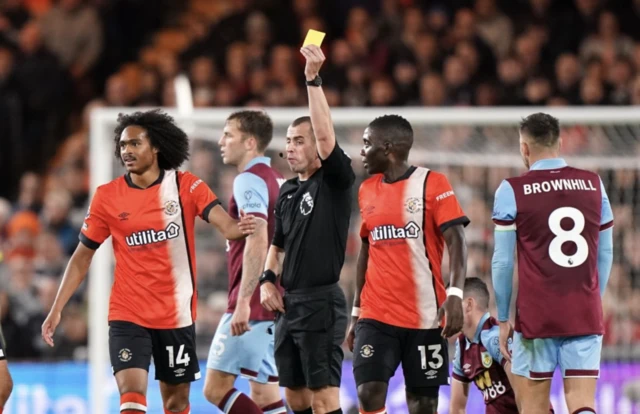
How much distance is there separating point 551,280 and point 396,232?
92 cm

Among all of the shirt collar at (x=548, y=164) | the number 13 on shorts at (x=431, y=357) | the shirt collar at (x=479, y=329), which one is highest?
the shirt collar at (x=548, y=164)

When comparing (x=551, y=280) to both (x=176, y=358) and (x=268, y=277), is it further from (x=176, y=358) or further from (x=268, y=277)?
(x=176, y=358)

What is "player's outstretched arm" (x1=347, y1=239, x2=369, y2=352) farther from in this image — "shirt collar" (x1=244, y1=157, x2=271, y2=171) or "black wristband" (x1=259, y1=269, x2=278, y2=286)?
"shirt collar" (x1=244, y1=157, x2=271, y2=171)

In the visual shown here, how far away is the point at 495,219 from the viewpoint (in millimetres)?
7070

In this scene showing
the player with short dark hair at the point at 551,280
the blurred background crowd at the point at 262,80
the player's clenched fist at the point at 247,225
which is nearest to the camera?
the player with short dark hair at the point at 551,280

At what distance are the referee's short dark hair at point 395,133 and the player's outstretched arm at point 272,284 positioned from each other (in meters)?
1.00

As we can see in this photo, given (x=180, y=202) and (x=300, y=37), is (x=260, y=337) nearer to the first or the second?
(x=180, y=202)

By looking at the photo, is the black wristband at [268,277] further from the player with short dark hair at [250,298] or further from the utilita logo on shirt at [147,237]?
the utilita logo on shirt at [147,237]

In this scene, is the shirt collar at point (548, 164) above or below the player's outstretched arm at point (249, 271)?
above

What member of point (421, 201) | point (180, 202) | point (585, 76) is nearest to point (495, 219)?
point (421, 201)

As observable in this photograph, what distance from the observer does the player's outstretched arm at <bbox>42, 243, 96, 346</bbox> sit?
24.6 ft

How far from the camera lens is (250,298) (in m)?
7.73

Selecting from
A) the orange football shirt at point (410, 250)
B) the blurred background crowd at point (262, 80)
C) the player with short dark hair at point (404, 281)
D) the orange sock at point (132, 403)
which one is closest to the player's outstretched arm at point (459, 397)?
the player with short dark hair at point (404, 281)

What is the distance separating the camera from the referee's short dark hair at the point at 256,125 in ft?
27.2
